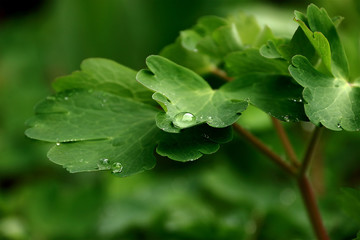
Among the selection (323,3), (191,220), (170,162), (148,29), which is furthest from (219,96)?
(148,29)

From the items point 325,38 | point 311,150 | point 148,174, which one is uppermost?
point 325,38

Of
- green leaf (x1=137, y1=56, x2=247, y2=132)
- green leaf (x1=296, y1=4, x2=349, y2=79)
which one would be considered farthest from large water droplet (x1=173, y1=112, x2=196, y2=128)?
green leaf (x1=296, y1=4, x2=349, y2=79)

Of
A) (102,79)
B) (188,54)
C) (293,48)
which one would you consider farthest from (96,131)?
(293,48)

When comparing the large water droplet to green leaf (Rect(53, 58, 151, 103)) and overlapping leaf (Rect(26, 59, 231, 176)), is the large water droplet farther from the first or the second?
green leaf (Rect(53, 58, 151, 103))

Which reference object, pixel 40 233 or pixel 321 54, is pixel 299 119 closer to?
pixel 321 54

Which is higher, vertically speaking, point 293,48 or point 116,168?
point 293,48

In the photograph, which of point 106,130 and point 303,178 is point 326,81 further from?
point 106,130
